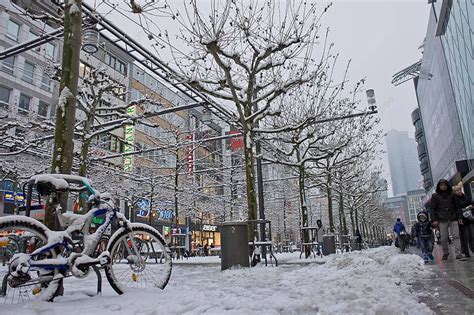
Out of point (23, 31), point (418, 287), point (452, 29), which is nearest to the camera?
point (418, 287)

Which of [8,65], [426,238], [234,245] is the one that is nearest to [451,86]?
[426,238]

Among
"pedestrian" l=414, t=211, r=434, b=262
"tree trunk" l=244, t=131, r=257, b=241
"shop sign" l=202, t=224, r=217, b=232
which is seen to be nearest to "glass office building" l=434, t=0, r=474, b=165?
"pedestrian" l=414, t=211, r=434, b=262

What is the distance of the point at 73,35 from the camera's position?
5531mm

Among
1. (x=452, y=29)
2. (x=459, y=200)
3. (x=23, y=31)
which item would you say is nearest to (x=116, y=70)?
(x=23, y=31)

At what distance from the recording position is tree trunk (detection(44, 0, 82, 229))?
5000mm

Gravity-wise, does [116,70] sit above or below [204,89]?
above

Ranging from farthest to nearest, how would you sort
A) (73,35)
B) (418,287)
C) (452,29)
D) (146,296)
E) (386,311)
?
(452,29) < (73,35) < (418,287) < (146,296) < (386,311)

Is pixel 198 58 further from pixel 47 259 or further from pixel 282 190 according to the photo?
pixel 282 190

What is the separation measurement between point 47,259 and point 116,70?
1539 inches

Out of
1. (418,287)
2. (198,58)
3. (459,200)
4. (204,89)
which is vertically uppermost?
(198,58)

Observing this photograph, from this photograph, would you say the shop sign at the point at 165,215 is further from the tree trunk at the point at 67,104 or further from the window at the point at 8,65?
the tree trunk at the point at 67,104

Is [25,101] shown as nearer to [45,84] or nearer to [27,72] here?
[27,72]

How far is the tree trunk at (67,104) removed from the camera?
5.00 meters

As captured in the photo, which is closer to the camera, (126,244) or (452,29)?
(126,244)
